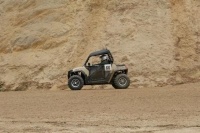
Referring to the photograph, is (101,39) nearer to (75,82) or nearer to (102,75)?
(102,75)

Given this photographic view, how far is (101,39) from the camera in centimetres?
2342

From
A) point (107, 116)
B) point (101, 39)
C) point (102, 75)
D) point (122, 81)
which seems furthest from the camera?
point (101, 39)

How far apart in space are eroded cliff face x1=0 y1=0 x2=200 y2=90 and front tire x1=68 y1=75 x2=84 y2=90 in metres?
2.89

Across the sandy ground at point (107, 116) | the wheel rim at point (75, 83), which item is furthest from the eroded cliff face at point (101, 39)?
the sandy ground at point (107, 116)

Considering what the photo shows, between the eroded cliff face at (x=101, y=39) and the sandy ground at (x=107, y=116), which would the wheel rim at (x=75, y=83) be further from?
the sandy ground at (x=107, y=116)

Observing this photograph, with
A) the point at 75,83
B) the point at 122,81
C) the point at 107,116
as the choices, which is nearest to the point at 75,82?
the point at 75,83

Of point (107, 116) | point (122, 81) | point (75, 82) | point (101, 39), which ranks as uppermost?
point (101, 39)

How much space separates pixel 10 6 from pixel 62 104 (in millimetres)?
18525

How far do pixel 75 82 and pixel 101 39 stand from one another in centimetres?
591

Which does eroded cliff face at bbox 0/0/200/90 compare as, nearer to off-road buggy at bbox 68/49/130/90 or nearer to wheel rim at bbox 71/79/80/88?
off-road buggy at bbox 68/49/130/90

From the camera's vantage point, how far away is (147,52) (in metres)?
22.1

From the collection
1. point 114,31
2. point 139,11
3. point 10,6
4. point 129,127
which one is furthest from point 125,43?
point 129,127

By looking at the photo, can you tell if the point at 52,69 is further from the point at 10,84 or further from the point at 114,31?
the point at 114,31

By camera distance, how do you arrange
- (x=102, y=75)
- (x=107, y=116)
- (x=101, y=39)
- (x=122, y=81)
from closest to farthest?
1. (x=107, y=116)
2. (x=122, y=81)
3. (x=102, y=75)
4. (x=101, y=39)
